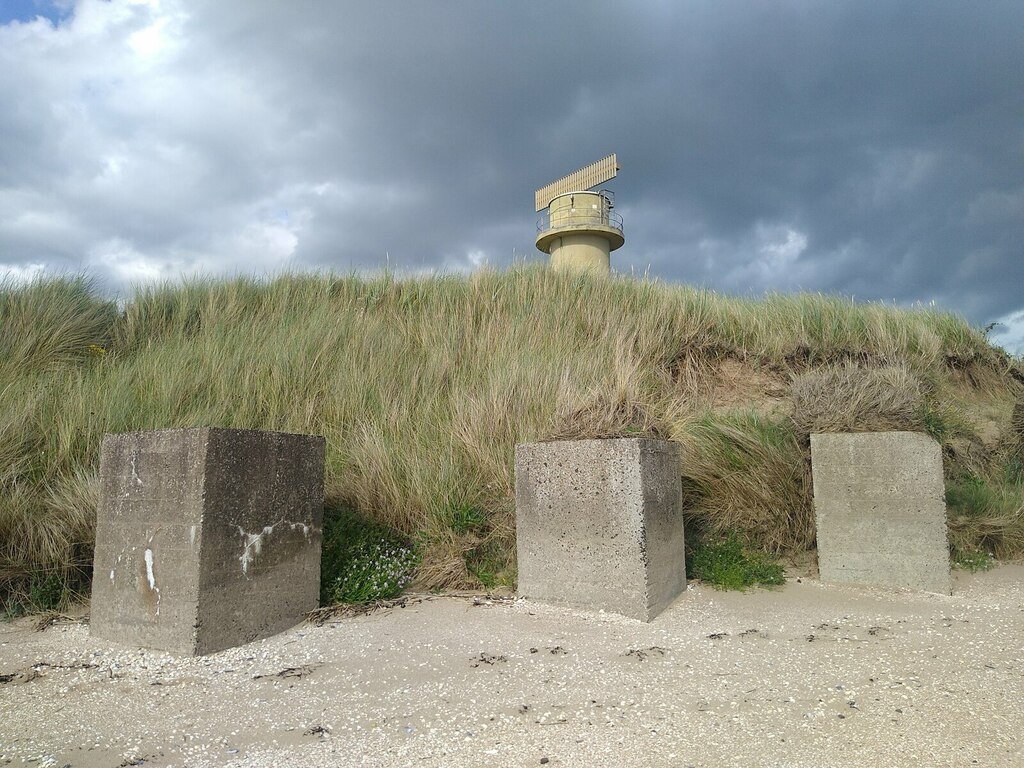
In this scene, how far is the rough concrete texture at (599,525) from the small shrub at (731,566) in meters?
0.42

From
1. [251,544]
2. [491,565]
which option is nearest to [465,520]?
[491,565]

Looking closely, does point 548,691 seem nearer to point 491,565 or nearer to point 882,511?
point 491,565

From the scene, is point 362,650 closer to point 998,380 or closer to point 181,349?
point 181,349

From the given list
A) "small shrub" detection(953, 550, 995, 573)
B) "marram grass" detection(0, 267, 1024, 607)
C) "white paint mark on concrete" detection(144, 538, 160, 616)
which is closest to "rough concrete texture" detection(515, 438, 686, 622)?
"marram grass" detection(0, 267, 1024, 607)

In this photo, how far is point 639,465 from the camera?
431cm

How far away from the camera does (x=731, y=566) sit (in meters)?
5.07

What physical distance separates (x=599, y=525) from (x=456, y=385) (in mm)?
3046

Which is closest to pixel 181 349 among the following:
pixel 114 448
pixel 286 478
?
pixel 114 448

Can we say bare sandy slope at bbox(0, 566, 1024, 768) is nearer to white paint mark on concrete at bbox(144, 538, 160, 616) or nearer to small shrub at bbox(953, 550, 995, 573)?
white paint mark on concrete at bbox(144, 538, 160, 616)

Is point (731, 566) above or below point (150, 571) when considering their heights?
below

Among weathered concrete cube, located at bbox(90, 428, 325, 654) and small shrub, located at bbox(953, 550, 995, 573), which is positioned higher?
weathered concrete cube, located at bbox(90, 428, 325, 654)

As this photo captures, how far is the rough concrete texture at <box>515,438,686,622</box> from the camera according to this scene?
426cm

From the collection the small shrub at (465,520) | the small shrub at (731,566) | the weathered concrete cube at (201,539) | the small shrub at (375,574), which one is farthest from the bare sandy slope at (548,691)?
the small shrub at (465,520)

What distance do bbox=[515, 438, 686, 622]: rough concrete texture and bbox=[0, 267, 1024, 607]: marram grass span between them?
33 cm
